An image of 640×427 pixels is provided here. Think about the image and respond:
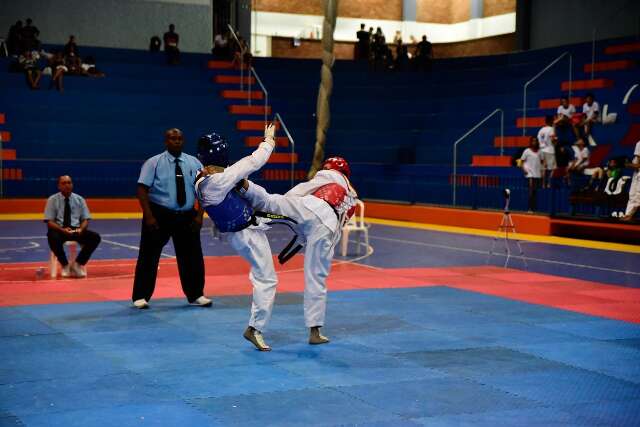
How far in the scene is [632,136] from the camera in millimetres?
26469

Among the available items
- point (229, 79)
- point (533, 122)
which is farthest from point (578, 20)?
point (229, 79)

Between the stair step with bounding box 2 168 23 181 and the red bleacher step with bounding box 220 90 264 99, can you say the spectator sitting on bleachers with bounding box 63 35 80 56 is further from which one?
the stair step with bounding box 2 168 23 181

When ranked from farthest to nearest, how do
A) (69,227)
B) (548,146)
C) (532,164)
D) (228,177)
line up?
(548,146) < (532,164) < (69,227) < (228,177)

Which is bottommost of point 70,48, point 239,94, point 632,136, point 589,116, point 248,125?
point 632,136

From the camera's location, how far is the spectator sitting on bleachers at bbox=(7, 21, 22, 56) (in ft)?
108

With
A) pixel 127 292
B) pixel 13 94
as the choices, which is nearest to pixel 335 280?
pixel 127 292

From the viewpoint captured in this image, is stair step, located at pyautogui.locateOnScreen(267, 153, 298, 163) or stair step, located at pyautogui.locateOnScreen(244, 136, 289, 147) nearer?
stair step, located at pyautogui.locateOnScreen(267, 153, 298, 163)

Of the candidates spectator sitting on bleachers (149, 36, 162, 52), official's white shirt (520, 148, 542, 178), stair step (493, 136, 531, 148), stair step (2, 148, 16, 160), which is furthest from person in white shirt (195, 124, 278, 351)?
spectator sitting on bleachers (149, 36, 162, 52)

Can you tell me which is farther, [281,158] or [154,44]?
[154,44]

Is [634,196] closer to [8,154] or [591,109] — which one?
[591,109]

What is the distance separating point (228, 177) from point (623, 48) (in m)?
26.0

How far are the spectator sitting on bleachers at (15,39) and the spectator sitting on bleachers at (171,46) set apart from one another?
16.8 ft

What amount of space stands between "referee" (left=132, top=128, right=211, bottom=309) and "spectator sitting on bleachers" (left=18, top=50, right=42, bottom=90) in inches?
877

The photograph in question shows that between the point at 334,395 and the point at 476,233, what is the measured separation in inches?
621
